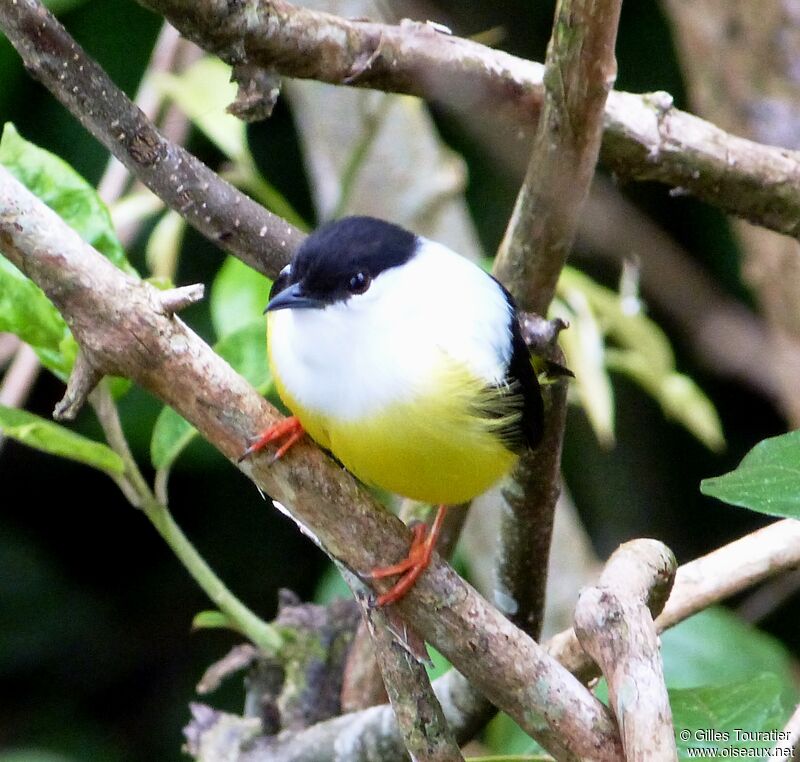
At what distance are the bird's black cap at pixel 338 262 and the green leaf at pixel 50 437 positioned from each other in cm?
27

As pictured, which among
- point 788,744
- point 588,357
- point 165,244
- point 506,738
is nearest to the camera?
point 788,744

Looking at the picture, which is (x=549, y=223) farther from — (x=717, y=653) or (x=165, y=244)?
(x=717, y=653)

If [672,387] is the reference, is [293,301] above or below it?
below

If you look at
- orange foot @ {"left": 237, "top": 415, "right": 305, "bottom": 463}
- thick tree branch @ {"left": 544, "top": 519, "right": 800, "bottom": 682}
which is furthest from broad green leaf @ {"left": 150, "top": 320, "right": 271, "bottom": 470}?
thick tree branch @ {"left": 544, "top": 519, "right": 800, "bottom": 682}

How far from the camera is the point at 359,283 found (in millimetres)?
1369

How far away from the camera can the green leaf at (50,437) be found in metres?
1.25

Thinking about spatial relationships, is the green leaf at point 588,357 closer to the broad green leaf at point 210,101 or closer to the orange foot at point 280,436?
the broad green leaf at point 210,101

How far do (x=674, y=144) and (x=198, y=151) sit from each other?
180 centimetres

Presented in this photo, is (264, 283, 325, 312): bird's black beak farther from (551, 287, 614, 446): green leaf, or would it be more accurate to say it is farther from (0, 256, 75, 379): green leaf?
(551, 287, 614, 446): green leaf

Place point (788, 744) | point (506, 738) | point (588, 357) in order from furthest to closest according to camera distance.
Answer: point (588, 357) < point (506, 738) < point (788, 744)

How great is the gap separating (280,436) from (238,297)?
2.07 feet

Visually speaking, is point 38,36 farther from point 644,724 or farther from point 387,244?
point 644,724

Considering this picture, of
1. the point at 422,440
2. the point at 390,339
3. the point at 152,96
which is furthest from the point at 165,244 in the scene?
the point at 422,440

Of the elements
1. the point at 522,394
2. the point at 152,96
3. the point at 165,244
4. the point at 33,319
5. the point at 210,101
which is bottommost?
the point at 33,319
